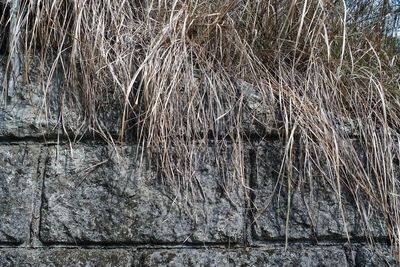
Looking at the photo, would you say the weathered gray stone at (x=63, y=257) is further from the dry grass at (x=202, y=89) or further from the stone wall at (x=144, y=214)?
the dry grass at (x=202, y=89)

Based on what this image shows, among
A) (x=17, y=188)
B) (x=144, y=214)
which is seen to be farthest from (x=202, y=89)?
(x=17, y=188)

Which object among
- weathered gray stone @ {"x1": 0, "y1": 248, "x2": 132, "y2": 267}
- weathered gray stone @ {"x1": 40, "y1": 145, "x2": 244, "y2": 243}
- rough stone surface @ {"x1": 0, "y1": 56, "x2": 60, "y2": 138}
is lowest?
weathered gray stone @ {"x1": 0, "y1": 248, "x2": 132, "y2": 267}

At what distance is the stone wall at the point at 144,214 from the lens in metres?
1.38

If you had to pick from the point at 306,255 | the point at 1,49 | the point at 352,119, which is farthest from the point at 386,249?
the point at 1,49

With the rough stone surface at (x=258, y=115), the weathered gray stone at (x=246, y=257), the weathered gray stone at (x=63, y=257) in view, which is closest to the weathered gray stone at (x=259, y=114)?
the rough stone surface at (x=258, y=115)

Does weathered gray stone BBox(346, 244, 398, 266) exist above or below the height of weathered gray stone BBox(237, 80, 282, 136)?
below

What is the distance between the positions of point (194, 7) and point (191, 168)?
642 millimetres

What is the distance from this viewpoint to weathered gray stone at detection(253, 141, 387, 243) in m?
1.40

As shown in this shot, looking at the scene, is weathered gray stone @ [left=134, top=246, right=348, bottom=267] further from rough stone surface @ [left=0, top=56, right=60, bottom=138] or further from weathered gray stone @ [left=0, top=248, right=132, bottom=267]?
rough stone surface @ [left=0, top=56, right=60, bottom=138]

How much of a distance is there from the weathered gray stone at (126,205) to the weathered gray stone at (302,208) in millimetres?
79

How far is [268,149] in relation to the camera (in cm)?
144

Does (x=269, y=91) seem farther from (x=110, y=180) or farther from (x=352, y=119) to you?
(x=110, y=180)

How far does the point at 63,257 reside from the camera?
135 cm

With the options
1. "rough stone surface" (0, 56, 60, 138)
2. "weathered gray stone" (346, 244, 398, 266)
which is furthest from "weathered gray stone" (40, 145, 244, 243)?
"weathered gray stone" (346, 244, 398, 266)
